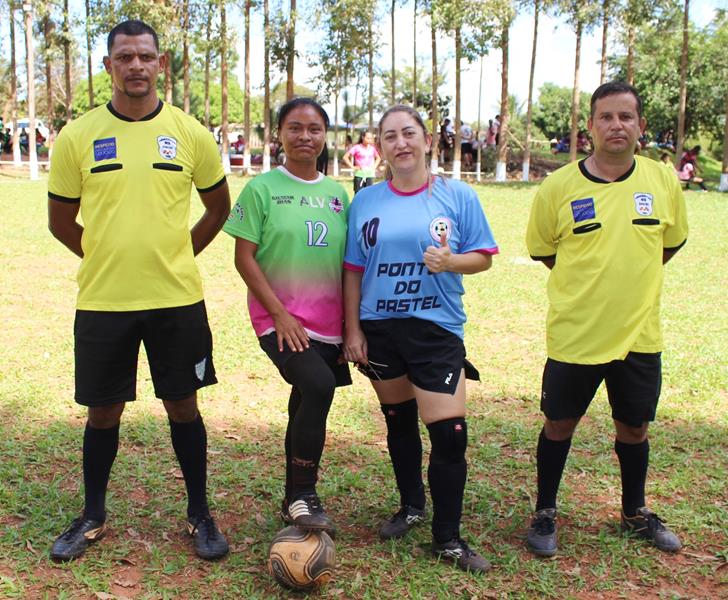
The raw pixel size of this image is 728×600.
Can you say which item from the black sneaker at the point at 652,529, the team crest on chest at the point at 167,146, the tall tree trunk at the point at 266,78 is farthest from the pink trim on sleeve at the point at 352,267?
the tall tree trunk at the point at 266,78

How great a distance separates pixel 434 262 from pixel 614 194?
91 centimetres

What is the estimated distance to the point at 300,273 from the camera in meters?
3.69

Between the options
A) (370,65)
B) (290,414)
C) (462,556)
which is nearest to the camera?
(462,556)

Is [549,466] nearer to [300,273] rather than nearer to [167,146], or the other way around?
[300,273]

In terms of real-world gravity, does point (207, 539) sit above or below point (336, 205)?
below

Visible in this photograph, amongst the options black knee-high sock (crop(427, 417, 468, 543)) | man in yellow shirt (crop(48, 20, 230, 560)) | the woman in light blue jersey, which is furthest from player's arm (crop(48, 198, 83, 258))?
black knee-high sock (crop(427, 417, 468, 543))

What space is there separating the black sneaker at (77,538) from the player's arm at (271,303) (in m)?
1.30

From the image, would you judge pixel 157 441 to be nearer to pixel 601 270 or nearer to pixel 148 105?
pixel 148 105

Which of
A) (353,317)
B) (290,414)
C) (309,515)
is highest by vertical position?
(353,317)

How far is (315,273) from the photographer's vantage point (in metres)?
3.71

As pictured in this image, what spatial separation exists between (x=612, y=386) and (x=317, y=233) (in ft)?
5.12

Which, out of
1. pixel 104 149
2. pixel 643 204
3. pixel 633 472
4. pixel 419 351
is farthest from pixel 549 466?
pixel 104 149

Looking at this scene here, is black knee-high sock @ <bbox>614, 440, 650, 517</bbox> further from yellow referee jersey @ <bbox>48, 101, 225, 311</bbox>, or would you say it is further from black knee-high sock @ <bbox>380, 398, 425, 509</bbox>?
yellow referee jersey @ <bbox>48, 101, 225, 311</bbox>

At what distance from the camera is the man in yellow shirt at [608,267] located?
3744 mm
